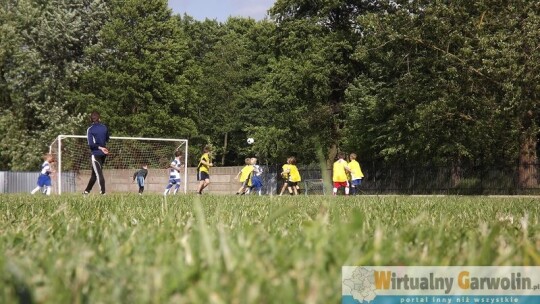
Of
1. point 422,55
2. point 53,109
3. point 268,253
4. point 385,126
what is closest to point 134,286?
point 268,253

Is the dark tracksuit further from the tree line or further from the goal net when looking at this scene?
the goal net

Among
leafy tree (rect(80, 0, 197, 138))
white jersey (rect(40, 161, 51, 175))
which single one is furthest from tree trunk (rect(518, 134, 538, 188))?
leafy tree (rect(80, 0, 197, 138))

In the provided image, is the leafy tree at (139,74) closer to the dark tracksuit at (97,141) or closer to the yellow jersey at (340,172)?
the yellow jersey at (340,172)

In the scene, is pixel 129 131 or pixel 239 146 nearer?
pixel 129 131

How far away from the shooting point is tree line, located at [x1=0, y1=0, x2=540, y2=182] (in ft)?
107

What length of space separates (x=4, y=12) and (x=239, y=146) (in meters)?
26.2

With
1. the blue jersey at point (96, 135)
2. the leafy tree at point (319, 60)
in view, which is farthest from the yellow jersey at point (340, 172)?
the leafy tree at point (319, 60)

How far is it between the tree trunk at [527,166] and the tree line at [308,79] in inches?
5.4

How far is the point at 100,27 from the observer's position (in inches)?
2061

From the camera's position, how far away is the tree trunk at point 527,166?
3503 cm

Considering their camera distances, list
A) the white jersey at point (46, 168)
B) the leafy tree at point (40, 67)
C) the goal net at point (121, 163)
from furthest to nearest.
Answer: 1. the leafy tree at point (40, 67)
2. the goal net at point (121, 163)
3. the white jersey at point (46, 168)

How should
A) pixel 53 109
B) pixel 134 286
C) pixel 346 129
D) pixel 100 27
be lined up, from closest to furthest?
pixel 134 286 < pixel 346 129 < pixel 53 109 < pixel 100 27

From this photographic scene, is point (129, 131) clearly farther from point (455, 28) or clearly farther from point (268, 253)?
point (268, 253)

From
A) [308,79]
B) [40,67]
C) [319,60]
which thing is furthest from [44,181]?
[40,67]
